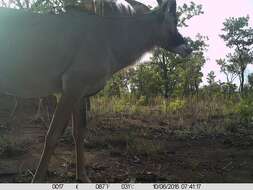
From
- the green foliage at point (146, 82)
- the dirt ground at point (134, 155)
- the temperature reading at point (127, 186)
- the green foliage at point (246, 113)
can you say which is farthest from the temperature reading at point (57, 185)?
the green foliage at point (146, 82)

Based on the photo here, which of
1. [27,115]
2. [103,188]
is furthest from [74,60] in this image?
[27,115]

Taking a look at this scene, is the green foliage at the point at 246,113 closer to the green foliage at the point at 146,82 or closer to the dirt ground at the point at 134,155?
the dirt ground at the point at 134,155

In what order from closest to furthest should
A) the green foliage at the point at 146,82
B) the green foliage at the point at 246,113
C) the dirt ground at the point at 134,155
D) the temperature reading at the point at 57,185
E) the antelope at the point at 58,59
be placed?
the temperature reading at the point at 57,185, the antelope at the point at 58,59, the dirt ground at the point at 134,155, the green foliage at the point at 246,113, the green foliage at the point at 146,82

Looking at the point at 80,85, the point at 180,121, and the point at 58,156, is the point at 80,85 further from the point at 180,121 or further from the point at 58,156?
the point at 180,121

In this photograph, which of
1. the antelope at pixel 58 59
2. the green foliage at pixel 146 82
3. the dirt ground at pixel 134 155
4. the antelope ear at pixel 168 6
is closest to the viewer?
the antelope at pixel 58 59

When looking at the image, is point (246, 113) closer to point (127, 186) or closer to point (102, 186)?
point (127, 186)

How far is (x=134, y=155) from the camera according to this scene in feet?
24.5

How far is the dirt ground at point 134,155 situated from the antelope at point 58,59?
76 cm

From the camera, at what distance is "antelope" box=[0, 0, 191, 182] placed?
560 centimetres

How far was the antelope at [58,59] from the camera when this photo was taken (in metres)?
5.60


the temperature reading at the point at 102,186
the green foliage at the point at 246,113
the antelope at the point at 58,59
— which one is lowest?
the temperature reading at the point at 102,186

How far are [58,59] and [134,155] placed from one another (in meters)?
2.72

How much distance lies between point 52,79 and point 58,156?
2.04 meters

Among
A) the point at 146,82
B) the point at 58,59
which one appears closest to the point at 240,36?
the point at 146,82
